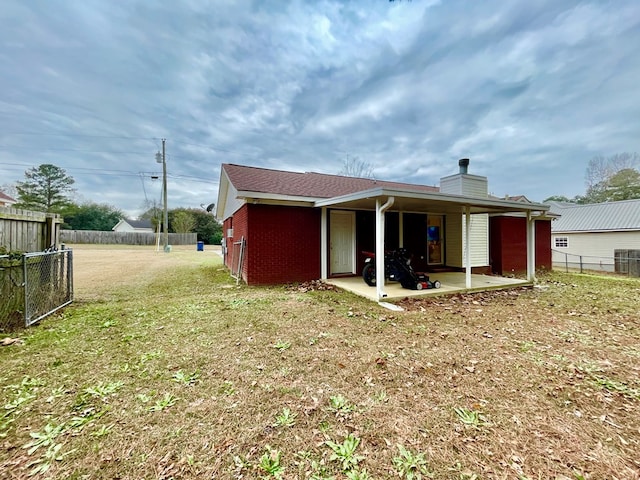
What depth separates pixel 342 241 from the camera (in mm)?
9078

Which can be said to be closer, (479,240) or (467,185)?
(467,185)

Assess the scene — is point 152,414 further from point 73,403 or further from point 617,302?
point 617,302

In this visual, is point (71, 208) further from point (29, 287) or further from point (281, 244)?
point (29, 287)

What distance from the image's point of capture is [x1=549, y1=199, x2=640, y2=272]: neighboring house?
677 inches

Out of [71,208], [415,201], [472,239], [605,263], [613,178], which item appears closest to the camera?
[415,201]

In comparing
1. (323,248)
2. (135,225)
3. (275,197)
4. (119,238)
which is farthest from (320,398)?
(135,225)

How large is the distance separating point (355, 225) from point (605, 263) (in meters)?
19.6

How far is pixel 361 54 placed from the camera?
391 inches

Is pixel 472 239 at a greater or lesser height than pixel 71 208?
lesser

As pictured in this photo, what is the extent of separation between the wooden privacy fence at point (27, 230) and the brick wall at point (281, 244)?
405 cm

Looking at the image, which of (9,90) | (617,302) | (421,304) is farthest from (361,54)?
(9,90)

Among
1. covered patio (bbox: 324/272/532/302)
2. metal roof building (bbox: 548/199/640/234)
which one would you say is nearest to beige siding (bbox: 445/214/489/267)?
covered patio (bbox: 324/272/532/302)

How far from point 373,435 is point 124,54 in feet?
42.2

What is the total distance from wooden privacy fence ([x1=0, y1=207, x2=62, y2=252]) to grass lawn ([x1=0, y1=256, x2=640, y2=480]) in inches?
62.0
